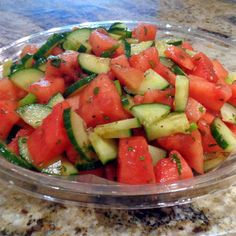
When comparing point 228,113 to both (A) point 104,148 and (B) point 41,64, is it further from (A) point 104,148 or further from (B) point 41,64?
(B) point 41,64

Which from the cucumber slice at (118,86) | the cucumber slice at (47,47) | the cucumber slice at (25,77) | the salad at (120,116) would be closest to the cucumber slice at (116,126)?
the salad at (120,116)

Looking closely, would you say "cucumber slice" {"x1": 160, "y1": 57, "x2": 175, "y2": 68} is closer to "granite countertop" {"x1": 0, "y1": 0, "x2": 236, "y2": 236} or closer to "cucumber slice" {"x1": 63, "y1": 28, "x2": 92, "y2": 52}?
"cucumber slice" {"x1": 63, "y1": 28, "x2": 92, "y2": 52}

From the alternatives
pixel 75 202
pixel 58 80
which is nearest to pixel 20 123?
pixel 58 80

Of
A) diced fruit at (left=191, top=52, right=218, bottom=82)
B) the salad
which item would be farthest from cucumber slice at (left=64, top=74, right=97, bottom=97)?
diced fruit at (left=191, top=52, right=218, bottom=82)

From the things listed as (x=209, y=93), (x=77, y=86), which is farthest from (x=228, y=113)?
(x=77, y=86)

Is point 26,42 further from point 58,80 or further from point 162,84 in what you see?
point 162,84
